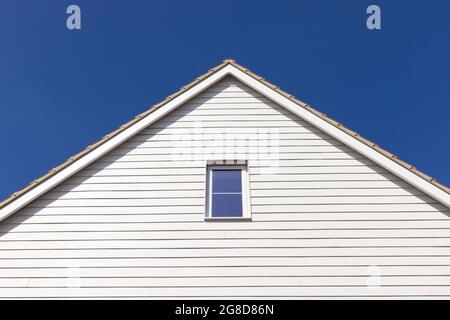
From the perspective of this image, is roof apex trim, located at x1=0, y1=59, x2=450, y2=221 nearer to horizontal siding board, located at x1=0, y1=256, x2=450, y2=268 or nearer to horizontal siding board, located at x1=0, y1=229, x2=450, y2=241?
horizontal siding board, located at x1=0, y1=229, x2=450, y2=241

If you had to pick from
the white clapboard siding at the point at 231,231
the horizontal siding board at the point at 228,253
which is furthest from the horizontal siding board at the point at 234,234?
the horizontal siding board at the point at 228,253

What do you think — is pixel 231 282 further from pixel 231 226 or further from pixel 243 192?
pixel 243 192

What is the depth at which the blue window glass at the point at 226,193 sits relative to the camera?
25.8ft

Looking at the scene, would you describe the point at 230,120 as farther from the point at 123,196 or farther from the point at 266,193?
the point at 123,196

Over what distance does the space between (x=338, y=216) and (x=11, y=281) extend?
20.7 feet

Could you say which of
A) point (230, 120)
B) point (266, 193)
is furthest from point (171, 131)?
point (266, 193)

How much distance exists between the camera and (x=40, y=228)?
758 centimetres

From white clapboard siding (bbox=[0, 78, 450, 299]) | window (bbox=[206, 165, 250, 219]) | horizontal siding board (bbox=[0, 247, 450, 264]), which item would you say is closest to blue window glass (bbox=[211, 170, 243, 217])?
window (bbox=[206, 165, 250, 219])

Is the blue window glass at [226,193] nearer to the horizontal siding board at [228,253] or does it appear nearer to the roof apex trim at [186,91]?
the horizontal siding board at [228,253]

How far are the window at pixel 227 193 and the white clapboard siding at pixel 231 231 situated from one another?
190 millimetres

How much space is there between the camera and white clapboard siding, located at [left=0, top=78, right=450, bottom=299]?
702 cm
